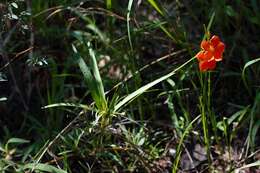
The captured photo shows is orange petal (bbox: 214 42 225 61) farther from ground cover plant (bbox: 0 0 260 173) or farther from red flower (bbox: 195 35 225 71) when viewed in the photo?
ground cover plant (bbox: 0 0 260 173)

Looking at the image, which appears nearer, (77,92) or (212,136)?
(212,136)

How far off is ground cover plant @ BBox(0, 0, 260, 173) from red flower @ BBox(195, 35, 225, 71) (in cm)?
20

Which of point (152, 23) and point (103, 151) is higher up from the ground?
point (152, 23)

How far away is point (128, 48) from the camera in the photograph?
2.16 metres

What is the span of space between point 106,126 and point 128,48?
47 cm

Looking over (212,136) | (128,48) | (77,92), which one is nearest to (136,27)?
(128,48)

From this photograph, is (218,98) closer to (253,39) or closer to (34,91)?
(253,39)

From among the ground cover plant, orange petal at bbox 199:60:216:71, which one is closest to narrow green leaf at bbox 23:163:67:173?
the ground cover plant

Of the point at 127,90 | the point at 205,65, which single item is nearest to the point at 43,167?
the point at 127,90

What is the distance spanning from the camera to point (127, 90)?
193 cm

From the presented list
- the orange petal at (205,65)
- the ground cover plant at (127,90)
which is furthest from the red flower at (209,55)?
the ground cover plant at (127,90)

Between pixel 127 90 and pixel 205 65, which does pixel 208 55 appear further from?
pixel 127 90

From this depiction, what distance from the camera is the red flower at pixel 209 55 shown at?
1.61 m

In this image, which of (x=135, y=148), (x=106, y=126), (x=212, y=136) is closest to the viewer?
(x=106, y=126)
